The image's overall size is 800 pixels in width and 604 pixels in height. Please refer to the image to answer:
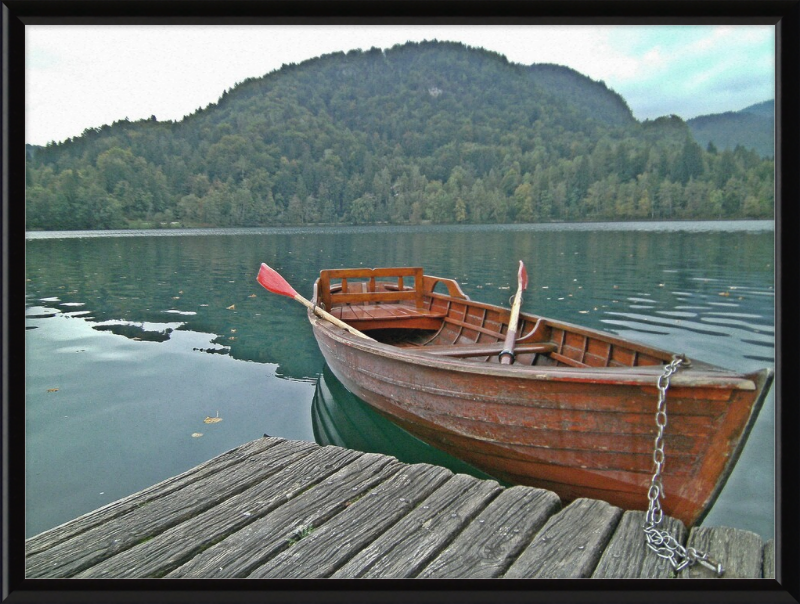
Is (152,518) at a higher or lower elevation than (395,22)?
lower

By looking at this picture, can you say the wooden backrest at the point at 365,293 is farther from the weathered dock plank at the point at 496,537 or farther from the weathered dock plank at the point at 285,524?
the weathered dock plank at the point at 496,537

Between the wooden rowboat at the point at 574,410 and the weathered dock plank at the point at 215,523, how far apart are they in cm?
140

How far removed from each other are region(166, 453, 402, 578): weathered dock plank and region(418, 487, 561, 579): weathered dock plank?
700mm

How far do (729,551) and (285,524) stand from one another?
7.07 feet

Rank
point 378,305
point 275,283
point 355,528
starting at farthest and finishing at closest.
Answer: point 378,305 → point 275,283 → point 355,528

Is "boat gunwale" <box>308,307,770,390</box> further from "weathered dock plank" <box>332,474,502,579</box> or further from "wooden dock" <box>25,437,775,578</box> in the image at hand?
"weathered dock plank" <box>332,474,502,579</box>

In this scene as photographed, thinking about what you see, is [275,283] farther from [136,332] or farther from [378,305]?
[136,332]

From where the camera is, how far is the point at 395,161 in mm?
83688

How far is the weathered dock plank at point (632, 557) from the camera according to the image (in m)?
2.38

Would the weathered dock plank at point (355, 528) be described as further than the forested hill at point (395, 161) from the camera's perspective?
No

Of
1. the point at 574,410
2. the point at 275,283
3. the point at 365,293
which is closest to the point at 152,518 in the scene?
the point at 574,410

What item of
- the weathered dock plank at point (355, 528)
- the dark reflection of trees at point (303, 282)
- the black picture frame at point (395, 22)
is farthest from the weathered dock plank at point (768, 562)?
the dark reflection of trees at point (303, 282)
